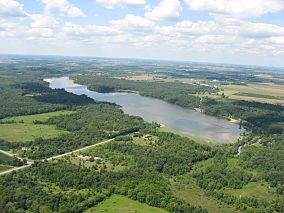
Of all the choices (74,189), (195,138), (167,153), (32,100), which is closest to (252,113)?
(195,138)

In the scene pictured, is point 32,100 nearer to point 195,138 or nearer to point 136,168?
point 195,138

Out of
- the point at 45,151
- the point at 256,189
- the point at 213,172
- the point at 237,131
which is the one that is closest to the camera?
the point at 256,189

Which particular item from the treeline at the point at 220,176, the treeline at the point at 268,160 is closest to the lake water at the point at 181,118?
the treeline at the point at 268,160

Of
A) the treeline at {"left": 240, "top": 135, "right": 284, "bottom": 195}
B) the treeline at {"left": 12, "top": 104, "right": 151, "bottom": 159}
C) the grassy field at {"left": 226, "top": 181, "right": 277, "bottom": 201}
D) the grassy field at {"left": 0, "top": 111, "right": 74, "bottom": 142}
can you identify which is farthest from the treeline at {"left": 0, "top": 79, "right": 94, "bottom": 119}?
the grassy field at {"left": 226, "top": 181, "right": 277, "bottom": 201}

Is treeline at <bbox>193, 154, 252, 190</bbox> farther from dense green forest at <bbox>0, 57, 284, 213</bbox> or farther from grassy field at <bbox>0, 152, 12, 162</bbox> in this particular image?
grassy field at <bbox>0, 152, 12, 162</bbox>

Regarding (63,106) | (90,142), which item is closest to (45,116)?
(63,106)

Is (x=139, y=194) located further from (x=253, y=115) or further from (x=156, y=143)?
(x=253, y=115)
